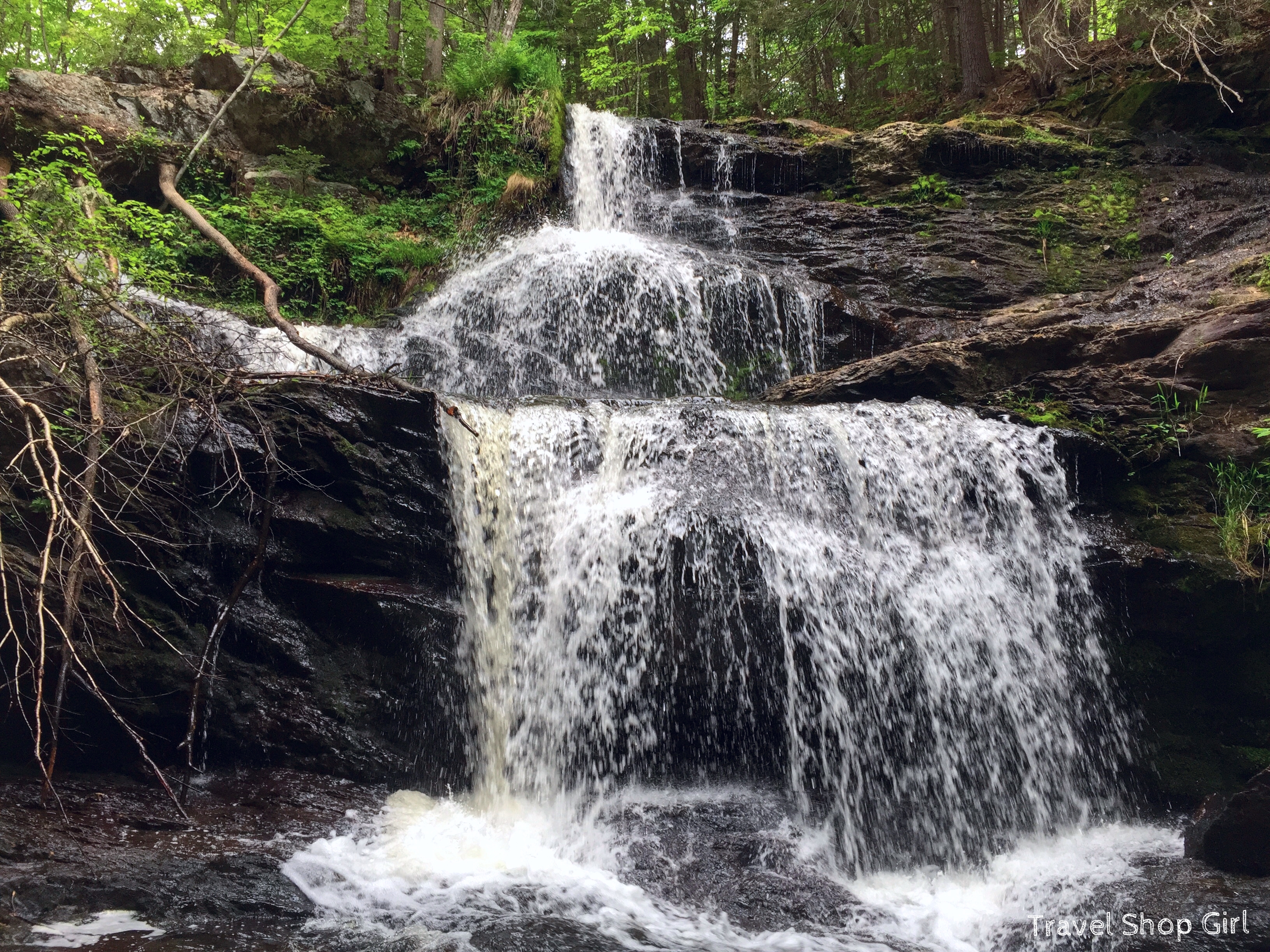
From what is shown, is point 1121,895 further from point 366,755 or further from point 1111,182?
point 1111,182

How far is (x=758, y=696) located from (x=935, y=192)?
870 cm

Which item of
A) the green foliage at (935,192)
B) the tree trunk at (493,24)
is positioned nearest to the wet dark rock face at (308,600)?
the green foliage at (935,192)

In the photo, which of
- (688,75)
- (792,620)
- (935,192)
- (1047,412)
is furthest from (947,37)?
(792,620)

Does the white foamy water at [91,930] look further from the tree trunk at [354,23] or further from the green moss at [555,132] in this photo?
the tree trunk at [354,23]

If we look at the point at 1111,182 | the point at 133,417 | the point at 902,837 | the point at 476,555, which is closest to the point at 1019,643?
the point at 902,837

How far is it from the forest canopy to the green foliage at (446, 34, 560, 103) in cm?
3

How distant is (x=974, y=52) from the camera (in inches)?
553

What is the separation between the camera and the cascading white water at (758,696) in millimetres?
4332

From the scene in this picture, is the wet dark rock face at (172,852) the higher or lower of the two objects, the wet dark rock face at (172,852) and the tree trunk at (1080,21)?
the lower

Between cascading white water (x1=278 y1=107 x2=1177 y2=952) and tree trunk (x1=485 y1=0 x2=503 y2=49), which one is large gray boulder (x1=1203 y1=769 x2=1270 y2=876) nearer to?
cascading white water (x1=278 y1=107 x2=1177 y2=952)

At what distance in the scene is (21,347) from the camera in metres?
4.78

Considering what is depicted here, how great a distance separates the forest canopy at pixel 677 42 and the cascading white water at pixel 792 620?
699 centimetres

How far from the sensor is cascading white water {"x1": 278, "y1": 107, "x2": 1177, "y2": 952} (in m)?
4.33

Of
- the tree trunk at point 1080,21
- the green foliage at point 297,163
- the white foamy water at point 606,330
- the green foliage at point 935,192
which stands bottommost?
the white foamy water at point 606,330
